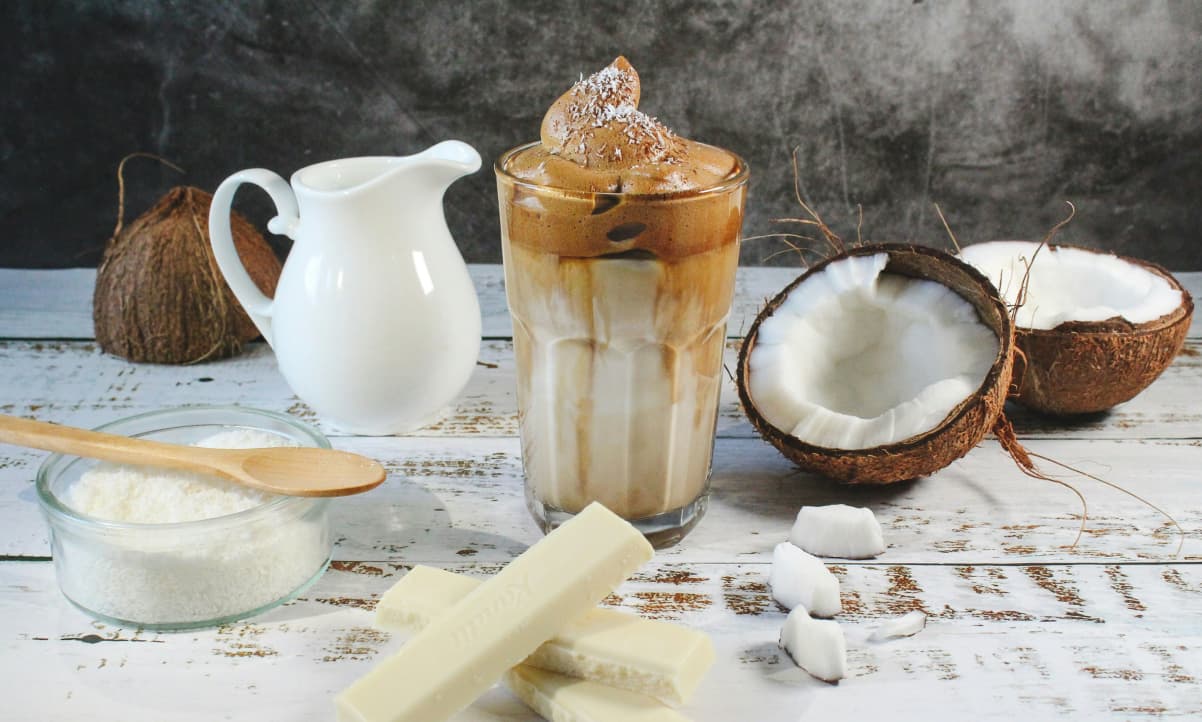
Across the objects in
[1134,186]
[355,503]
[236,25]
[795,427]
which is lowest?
[355,503]

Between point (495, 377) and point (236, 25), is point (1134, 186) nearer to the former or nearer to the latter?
point (495, 377)

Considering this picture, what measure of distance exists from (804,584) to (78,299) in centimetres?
129

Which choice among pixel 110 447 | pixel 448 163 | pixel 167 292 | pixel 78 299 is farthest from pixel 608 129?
pixel 78 299

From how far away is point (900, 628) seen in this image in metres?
0.91

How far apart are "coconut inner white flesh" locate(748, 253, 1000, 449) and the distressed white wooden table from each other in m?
0.10

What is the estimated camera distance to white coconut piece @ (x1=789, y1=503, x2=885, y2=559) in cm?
102

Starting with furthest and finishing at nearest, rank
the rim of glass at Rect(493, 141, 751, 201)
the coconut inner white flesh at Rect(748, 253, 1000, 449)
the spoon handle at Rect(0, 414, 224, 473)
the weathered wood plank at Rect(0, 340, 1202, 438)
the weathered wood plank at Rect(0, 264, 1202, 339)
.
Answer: the weathered wood plank at Rect(0, 264, 1202, 339)
the weathered wood plank at Rect(0, 340, 1202, 438)
the coconut inner white flesh at Rect(748, 253, 1000, 449)
the spoon handle at Rect(0, 414, 224, 473)
the rim of glass at Rect(493, 141, 751, 201)

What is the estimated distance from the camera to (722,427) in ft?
4.33

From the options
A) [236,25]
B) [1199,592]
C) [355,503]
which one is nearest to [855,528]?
[1199,592]

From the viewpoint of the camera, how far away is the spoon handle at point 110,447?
38.8 inches

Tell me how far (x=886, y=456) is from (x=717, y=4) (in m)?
0.89

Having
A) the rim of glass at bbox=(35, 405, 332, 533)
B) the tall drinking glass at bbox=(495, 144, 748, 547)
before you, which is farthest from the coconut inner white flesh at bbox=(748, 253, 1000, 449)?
the rim of glass at bbox=(35, 405, 332, 533)

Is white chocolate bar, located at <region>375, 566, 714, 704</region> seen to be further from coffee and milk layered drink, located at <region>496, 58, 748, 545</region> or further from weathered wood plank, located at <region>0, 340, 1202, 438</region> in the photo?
weathered wood plank, located at <region>0, 340, 1202, 438</region>

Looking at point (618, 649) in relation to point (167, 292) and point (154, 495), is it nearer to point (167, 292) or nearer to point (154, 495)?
point (154, 495)
